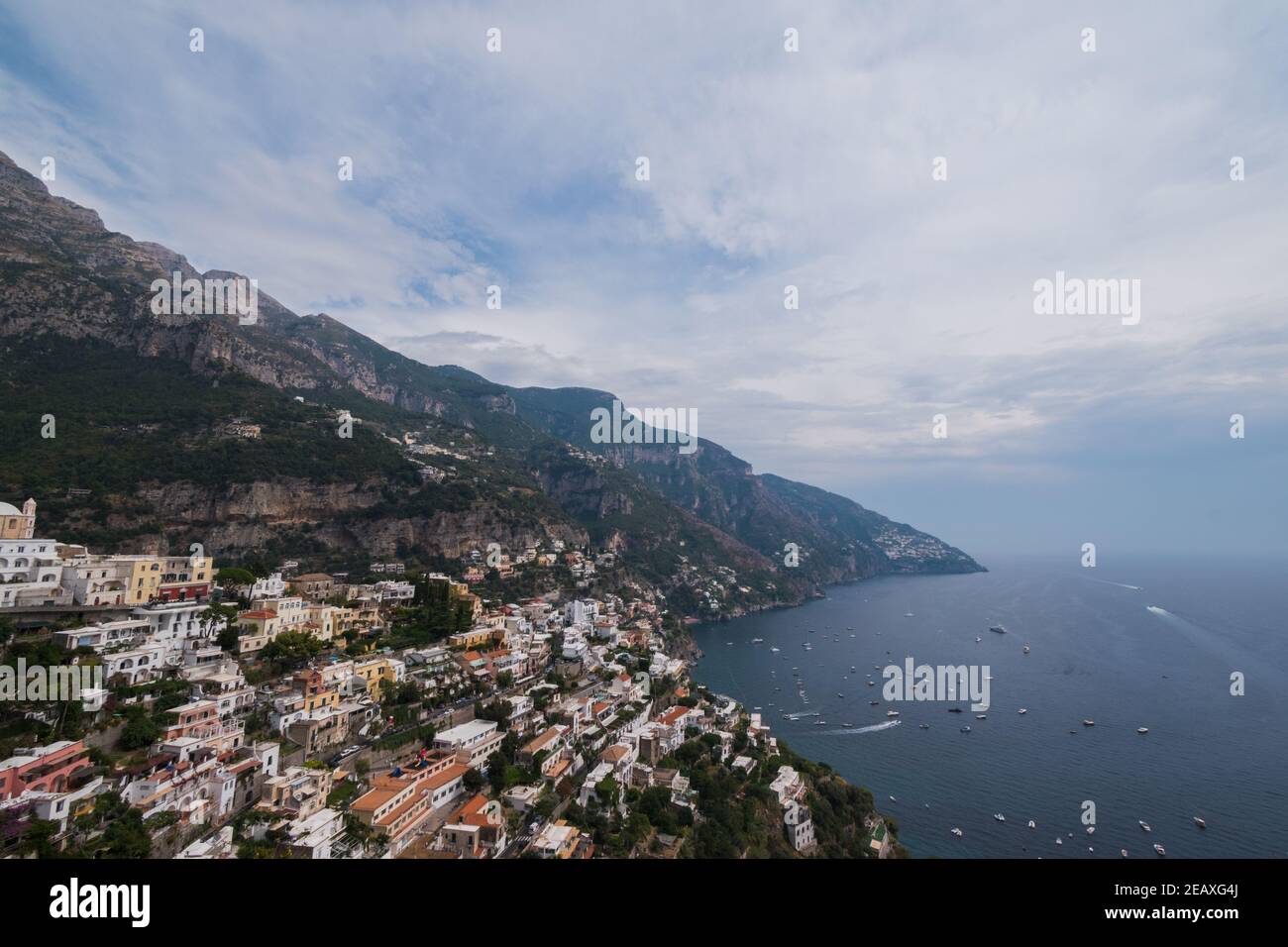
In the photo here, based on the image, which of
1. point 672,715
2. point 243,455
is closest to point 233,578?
point 672,715

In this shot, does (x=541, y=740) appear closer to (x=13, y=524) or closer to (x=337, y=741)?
(x=337, y=741)

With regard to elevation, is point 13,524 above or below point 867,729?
above

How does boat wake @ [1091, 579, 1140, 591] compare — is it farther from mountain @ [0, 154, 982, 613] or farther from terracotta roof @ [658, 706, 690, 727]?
terracotta roof @ [658, 706, 690, 727]

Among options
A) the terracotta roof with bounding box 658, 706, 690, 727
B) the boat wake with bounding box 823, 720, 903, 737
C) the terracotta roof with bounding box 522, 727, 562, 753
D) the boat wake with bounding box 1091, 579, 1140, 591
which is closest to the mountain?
the terracotta roof with bounding box 658, 706, 690, 727

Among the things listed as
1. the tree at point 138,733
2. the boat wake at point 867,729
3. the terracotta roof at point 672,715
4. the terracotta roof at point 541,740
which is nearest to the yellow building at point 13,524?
the tree at point 138,733
